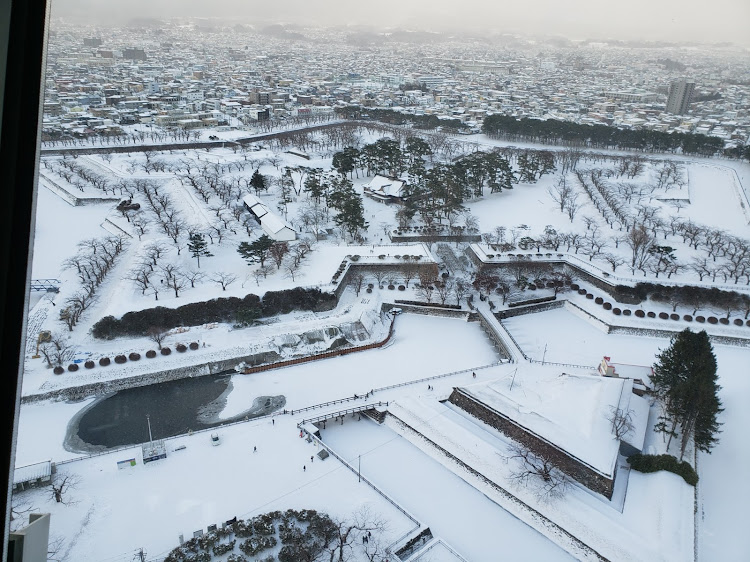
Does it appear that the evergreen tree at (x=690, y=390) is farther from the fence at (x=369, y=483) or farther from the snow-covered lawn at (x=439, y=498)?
the fence at (x=369, y=483)

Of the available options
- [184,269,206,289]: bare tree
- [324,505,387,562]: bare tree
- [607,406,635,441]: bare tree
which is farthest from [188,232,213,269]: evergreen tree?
[607,406,635,441]: bare tree

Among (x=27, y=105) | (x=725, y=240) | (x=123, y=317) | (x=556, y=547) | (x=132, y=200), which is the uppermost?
(x=27, y=105)

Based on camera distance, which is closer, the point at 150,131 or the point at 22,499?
the point at 22,499

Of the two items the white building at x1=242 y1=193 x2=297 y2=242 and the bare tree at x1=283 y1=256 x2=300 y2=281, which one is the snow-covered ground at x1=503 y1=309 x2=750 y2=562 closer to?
the bare tree at x1=283 y1=256 x2=300 y2=281

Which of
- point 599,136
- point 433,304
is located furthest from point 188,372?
point 599,136

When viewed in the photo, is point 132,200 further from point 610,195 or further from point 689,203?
point 689,203

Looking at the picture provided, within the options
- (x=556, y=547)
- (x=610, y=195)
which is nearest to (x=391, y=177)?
(x=610, y=195)
